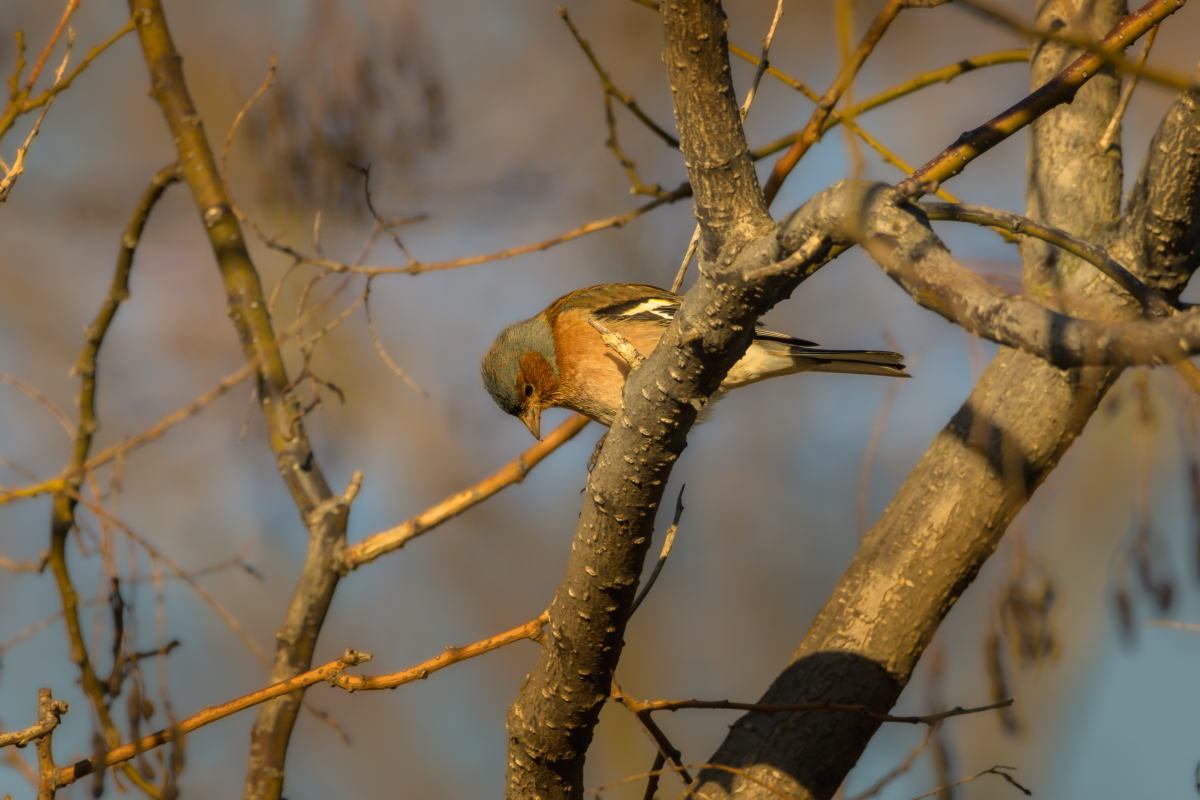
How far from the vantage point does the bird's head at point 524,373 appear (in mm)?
4473

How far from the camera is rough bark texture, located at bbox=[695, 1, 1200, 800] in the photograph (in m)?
2.92

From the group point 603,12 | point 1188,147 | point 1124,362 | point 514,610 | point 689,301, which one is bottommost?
point 1124,362

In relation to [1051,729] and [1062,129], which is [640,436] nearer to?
[1062,129]

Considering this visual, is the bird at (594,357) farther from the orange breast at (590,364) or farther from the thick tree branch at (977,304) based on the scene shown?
the thick tree branch at (977,304)

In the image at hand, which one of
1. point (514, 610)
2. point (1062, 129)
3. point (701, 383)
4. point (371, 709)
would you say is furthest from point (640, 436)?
point (371, 709)

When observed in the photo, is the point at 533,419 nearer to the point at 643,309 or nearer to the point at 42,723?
the point at 643,309

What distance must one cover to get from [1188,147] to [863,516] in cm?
161

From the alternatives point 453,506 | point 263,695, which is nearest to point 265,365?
point 453,506

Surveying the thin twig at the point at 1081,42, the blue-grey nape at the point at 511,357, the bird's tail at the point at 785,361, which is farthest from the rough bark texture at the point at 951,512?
the thin twig at the point at 1081,42

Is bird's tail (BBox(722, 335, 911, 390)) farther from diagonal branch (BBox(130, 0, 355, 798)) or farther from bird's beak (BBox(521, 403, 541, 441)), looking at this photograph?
diagonal branch (BBox(130, 0, 355, 798))

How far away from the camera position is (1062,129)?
351 centimetres

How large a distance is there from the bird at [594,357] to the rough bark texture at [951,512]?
84 centimetres

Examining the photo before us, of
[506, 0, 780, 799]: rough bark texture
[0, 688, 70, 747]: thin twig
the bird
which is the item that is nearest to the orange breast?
the bird

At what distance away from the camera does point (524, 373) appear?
14.7 ft
